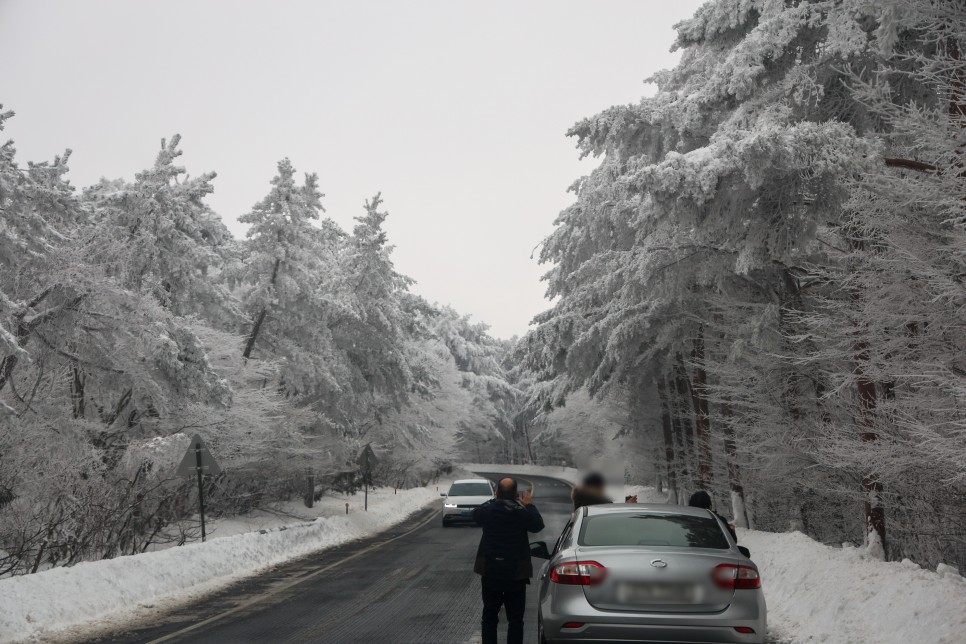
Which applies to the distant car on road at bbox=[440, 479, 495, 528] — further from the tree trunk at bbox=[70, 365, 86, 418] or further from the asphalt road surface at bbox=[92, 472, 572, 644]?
the tree trunk at bbox=[70, 365, 86, 418]

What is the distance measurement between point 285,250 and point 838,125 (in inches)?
827

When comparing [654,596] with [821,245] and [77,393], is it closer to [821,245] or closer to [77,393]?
[821,245]

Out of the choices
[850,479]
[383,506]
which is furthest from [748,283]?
[383,506]

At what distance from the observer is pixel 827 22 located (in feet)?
39.3

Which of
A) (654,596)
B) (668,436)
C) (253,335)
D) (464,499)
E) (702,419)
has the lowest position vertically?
(464,499)

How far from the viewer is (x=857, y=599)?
8977 mm

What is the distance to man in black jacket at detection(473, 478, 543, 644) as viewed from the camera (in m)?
7.59

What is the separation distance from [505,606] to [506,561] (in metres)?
0.41

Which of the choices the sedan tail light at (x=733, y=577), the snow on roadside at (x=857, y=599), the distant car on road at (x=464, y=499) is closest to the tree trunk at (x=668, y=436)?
the distant car on road at (x=464, y=499)

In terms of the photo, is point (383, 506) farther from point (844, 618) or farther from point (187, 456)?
point (844, 618)

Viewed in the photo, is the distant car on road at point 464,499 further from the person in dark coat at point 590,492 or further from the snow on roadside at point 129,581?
the person in dark coat at point 590,492

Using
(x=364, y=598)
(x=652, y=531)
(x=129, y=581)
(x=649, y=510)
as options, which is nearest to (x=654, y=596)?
(x=652, y=531)

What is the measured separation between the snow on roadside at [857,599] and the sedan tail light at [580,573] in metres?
2.97

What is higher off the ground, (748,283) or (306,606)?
(748,283)
